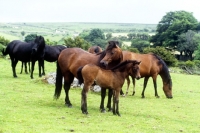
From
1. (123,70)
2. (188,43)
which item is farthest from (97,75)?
(188,43)

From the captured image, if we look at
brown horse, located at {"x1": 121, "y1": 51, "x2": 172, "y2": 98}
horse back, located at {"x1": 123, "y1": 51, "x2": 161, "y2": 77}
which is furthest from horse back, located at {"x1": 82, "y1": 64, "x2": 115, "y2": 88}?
brown horse, located at {"x1": 121, "y1": 51, "x2": 172, "y2": 98}

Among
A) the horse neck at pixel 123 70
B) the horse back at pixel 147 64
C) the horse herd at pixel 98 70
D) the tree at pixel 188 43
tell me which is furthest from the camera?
the tree at pixel 188 43

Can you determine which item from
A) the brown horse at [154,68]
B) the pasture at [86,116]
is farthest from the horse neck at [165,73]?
the pasture at [86,116]

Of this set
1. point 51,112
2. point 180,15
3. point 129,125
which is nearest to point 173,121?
point 129,125

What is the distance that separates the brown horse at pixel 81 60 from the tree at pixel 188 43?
5900 cm

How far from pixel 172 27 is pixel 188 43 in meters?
9.59

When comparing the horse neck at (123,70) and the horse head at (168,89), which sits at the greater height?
the horse neck at (123,70)

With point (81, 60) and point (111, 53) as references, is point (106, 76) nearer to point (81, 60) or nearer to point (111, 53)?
point (111, 53)

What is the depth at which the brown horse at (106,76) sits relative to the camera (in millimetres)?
10047

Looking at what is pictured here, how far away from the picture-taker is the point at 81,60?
1136 centimetres

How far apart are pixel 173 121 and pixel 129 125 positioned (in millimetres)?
1898

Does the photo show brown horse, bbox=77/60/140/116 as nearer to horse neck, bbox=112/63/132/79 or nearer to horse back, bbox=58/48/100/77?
horse neck, bbox=112/63/132/79

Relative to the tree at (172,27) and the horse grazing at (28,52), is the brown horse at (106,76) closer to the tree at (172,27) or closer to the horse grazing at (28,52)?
the horse grazing at (28,52)

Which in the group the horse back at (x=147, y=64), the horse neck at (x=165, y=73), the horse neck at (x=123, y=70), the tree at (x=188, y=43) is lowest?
the tree at (x=188, y=43)
